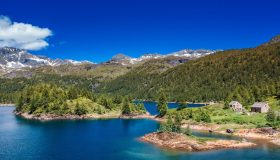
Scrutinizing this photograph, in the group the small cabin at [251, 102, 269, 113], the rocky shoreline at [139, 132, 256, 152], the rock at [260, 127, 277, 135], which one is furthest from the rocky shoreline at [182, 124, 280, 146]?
the small cabin at [251, 102, 269, 113]

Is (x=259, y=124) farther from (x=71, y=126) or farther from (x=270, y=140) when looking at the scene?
(x=71, y=126)

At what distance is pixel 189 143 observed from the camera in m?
131

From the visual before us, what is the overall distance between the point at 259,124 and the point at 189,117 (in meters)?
40.2

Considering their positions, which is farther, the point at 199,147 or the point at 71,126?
the point at 71,126


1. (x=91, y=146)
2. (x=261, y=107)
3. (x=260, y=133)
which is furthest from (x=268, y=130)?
(x=91, y=146)

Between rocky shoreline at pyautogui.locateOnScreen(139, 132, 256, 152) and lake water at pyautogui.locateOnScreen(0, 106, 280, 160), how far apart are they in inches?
191

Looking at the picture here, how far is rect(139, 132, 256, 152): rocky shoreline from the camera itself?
A: 129m

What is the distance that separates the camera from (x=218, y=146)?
430ft

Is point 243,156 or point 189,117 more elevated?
point 189,117

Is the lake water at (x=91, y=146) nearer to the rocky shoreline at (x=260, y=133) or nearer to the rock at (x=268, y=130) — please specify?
the rocky shoreline at (x=260, y=133)

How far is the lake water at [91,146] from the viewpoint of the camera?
118750 millimetres

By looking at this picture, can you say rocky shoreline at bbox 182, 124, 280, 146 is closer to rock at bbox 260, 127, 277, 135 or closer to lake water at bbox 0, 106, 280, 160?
rock at bbox 260, 127, 277, 135

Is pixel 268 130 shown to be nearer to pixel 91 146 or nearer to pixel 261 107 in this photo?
pixel 261 107

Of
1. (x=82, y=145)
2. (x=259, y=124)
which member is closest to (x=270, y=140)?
(x=259, y=124)
